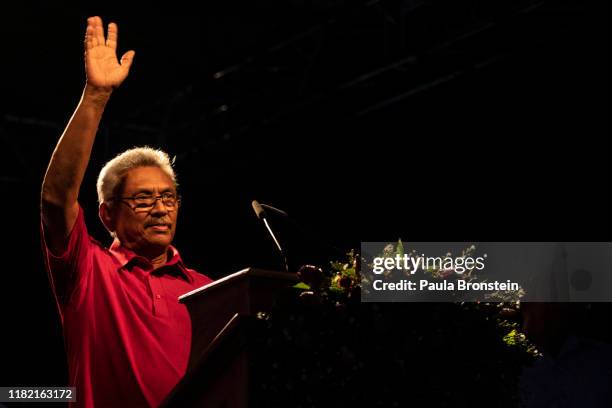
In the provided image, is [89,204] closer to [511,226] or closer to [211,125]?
[211,125]

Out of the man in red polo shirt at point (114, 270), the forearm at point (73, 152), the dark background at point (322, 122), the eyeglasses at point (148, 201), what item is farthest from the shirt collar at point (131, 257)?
the dark background at point (322, 122)

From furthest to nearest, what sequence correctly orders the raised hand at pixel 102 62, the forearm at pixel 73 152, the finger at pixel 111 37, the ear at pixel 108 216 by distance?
1. the ear at pixel 108 216
2. the finger at pixel 111 37
3. the raised hand at pixel 102 62
4. the forearm at pixel 73 152

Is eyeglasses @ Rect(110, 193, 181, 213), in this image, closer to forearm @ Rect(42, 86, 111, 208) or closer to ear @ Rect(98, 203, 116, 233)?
ear @ Rect(98, 203, 116, 233)

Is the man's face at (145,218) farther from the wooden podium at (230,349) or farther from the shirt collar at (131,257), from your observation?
the wooden podium at (230,349)

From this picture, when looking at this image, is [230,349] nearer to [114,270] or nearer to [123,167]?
[114,270]

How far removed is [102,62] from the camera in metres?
2.53

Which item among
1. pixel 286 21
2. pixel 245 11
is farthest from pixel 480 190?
pixel 245 11

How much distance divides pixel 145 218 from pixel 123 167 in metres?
0.24

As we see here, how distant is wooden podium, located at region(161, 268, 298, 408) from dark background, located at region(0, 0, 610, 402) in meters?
2.97

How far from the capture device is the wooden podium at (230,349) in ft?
5.90

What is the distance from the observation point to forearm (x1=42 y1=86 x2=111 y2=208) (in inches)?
92.6

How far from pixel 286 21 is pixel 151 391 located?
381cm

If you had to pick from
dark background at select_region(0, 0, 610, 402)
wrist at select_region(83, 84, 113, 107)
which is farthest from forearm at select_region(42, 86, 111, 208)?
dark background at select_region(0, 0, 610, 402)

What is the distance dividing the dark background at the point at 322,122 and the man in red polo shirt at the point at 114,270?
235 cm
